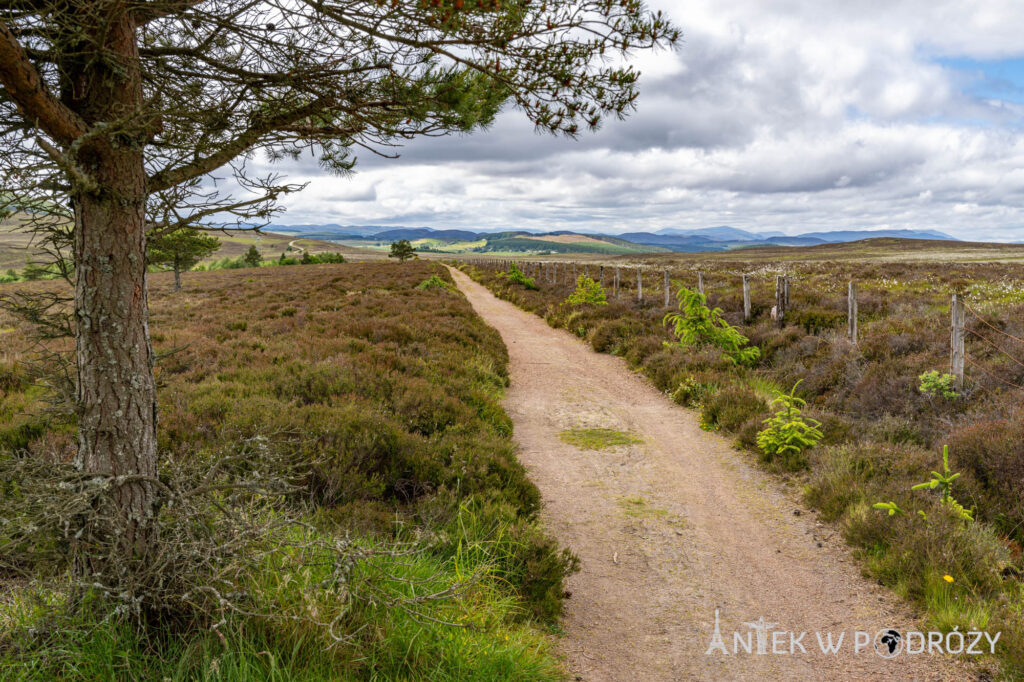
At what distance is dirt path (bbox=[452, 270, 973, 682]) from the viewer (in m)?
3.98

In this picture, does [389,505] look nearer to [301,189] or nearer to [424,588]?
[424,588]

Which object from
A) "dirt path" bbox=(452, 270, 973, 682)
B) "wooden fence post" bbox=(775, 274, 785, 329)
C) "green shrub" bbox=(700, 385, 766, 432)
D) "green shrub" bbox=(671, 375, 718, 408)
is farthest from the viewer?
"wooden fence post" bbox=(775, 274, 785, 329)

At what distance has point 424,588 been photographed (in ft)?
12.1

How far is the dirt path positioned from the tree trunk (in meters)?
3.10

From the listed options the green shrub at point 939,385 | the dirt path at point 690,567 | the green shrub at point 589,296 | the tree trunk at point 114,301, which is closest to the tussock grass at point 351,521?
the tree trunk at point 114,301

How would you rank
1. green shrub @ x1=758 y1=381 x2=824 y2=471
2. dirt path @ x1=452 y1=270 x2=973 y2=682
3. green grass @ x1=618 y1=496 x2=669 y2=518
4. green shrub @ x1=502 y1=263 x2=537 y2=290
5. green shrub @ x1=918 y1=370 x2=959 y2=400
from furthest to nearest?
1. green shrub @ x1=502 y1=263 x2=537 y2=290
2. green shrub @ x1=918 y1=370 x2=959 y2=400
3. green shrub @ x1=758 y1=381 x2=824 y2=471
4. green grass @ x1=618 y1=496 x2=669 y2=518
5. dirt path @ x1=452 y1=270 x2=973 y2=682

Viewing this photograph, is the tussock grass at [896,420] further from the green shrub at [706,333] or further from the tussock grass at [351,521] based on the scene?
the tussock grass at [351,521]

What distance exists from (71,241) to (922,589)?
6.50m

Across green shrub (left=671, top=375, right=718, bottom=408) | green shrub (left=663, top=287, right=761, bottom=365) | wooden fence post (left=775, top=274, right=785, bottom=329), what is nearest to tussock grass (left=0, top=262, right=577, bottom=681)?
green shrub (left=671, top=375, right=718, bottom=408)

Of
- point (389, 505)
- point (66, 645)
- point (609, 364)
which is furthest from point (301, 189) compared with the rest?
point (609, 364)

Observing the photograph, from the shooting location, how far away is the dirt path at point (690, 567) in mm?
3977

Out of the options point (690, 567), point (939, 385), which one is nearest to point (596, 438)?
point (690, 567)

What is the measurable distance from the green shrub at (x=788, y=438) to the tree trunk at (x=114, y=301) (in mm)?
7205

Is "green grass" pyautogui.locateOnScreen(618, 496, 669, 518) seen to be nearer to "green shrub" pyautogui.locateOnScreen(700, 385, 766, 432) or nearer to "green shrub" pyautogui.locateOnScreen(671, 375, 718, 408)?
"green shrub" pyautogui.locateOnScreen(700, 385, 766, 432)
